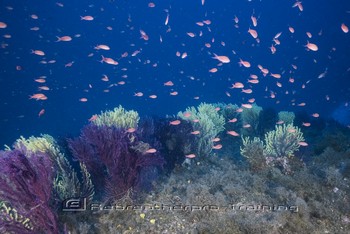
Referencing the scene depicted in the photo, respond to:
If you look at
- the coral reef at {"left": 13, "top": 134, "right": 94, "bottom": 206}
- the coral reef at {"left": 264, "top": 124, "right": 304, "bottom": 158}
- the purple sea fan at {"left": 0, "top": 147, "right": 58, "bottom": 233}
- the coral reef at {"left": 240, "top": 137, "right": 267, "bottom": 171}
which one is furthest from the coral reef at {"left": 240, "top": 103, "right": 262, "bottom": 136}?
the purple sea fan at {"left": 0, "top": 147, "right": 58, "bottom": 233}

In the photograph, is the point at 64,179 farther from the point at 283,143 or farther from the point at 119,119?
the point at 283,143

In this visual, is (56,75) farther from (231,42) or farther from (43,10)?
(231,42)

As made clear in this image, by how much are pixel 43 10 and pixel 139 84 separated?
42.7 metres

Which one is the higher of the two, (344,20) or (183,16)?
(183,16)

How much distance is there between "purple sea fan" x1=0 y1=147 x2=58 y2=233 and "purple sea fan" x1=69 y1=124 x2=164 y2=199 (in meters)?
1.47

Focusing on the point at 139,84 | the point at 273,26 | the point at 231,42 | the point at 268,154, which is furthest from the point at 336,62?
the point at 268,154

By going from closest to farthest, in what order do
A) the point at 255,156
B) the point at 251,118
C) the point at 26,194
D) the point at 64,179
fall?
the point at 26,194, the point at 64,179, the point at 255,156, the point at 251,118

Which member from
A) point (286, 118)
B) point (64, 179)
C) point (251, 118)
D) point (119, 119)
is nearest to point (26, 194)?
point (64, 179)

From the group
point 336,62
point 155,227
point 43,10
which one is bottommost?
point 155,227

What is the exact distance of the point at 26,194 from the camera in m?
4.68

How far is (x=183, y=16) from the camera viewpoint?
12838 centimetres

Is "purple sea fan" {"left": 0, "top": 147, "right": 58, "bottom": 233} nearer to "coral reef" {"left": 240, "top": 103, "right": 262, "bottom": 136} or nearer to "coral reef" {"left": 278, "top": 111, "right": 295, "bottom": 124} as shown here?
"coral reef" {"left": 240, "top": 103, "right": 262, "bottom": 136}

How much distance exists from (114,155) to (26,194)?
6.17ft

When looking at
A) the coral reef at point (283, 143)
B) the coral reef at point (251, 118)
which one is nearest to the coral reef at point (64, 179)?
the coral reef at point (283, 143)
